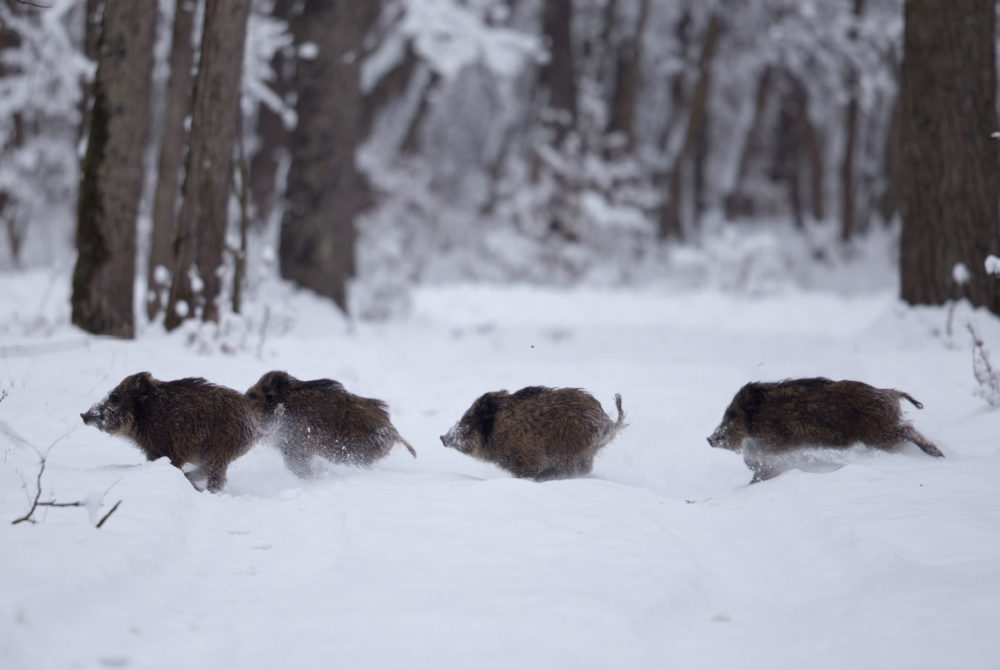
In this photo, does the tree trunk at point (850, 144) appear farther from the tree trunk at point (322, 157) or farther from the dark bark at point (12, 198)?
the dark bark at point (12, 198)

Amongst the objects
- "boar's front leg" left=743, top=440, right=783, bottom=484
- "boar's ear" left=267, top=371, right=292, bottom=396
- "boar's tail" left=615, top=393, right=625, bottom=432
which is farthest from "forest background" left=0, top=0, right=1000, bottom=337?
"boar's tail" left=615, top=393, right=625, bottom=432

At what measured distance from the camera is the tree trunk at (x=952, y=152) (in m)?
9.99

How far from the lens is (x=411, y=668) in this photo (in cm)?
319

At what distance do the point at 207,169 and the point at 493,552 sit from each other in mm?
7090

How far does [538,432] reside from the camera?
6.14m

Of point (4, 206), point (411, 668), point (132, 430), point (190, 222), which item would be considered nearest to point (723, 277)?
point (190, 222)

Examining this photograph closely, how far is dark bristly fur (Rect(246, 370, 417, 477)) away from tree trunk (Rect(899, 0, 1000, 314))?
6968mm

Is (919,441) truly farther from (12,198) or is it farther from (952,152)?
(12,198)

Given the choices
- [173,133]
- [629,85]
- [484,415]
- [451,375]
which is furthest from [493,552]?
[629,85]

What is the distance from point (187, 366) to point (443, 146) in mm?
34323

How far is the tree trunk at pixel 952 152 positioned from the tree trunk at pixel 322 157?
823 centimetres

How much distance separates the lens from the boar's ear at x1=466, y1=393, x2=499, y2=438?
249 inches

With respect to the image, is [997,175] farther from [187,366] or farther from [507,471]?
[187,366]

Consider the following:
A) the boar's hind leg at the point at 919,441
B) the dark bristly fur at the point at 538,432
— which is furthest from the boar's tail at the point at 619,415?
Result: the boar's hind leg at the point at 919,441
